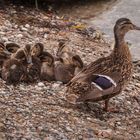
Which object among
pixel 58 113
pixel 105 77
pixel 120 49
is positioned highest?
pixel 120 49

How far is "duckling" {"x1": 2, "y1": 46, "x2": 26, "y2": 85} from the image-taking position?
25.6 ft

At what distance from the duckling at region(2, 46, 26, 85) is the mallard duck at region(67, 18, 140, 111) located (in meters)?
0.75

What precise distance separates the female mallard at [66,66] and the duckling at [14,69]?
1.52 feet

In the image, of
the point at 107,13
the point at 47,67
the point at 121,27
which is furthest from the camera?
the point at 107,13

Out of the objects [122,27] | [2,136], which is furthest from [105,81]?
[2,136]

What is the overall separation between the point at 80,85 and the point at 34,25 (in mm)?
3452

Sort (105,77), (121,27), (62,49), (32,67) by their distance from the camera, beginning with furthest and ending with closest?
(62,49) → (32,67) → (121,27) → (105,77)

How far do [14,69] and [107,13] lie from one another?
149 inches

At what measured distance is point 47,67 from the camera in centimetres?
816

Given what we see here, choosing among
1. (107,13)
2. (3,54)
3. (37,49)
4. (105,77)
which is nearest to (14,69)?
(3,54)

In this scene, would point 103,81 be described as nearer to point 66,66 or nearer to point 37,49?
point 66,66

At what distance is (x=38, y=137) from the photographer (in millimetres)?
6473

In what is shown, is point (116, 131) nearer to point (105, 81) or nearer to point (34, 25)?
point (105, 81)

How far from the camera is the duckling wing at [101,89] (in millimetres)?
7078
